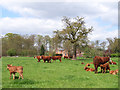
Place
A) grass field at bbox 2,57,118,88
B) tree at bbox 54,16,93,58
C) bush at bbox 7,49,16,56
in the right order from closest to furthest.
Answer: grass field at bbox 2,57,118,88 → tree at bbox 54,16,93,58 → bush at bbox 7,49,16,56

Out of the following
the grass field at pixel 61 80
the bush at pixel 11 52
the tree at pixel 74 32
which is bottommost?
the grass field at pixel 61 80

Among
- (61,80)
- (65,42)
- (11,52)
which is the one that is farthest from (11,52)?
(61,80)

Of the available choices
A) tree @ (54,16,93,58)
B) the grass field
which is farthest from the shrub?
the grass field

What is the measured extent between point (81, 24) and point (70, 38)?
5.05 meters

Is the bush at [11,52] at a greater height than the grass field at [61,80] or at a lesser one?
greater

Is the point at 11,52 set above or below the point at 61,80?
above

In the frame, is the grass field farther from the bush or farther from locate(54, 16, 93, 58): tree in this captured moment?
the bush

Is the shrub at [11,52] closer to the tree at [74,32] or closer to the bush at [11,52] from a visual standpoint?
the bush at [11,52]

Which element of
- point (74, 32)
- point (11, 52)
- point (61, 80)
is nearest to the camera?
point (61, 80)

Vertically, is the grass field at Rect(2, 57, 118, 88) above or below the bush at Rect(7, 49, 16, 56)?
below

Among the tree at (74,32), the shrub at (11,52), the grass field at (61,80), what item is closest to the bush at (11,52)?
the shrub at (11,52)

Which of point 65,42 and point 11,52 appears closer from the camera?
point 65,42

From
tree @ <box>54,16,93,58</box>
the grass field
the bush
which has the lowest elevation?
the grass field

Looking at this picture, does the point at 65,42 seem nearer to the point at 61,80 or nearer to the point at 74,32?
the point at 74,32
